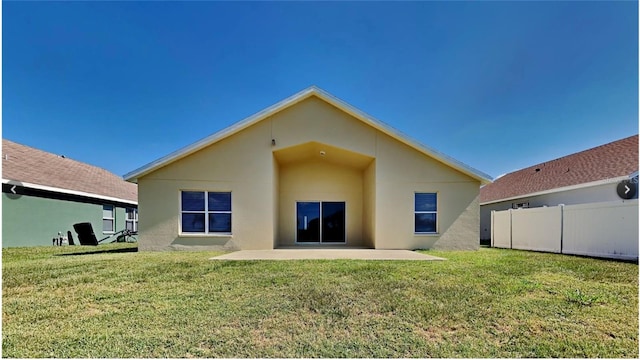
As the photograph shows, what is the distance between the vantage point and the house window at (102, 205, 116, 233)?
740 inches

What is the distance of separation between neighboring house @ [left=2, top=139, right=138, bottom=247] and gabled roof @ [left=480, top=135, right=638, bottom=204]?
88.9ft

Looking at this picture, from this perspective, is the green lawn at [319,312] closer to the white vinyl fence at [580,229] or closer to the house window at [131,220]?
the white vinyl fence at [580,229]

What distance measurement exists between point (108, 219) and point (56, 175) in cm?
419

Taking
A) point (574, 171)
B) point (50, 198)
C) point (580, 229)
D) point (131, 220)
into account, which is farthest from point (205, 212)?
point (574, 171)

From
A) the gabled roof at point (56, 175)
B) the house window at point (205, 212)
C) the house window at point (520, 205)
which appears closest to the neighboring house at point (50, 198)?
the gabled roof at point (56, 175)

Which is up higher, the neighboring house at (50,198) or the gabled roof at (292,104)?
the gabled roof at (292,104)

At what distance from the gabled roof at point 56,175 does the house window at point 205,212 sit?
8.74 metres

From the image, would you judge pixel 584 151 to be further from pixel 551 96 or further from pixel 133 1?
pixel 133 1

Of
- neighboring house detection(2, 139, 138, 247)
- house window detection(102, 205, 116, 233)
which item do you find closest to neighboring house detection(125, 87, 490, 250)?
neighboring house detection(2, 139, 138, 247)

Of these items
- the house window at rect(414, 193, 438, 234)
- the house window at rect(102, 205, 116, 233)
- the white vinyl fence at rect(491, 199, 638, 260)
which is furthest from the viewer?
the house window at rect(102, 205, 116, 233)

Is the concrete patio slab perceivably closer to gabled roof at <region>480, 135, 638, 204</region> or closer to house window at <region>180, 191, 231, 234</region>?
house window at <region>180, 191, 231, 234</region>

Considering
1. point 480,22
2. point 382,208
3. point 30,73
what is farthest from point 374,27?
point 30,73

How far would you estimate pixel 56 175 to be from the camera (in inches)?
643

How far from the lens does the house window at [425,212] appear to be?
12.4 metres
